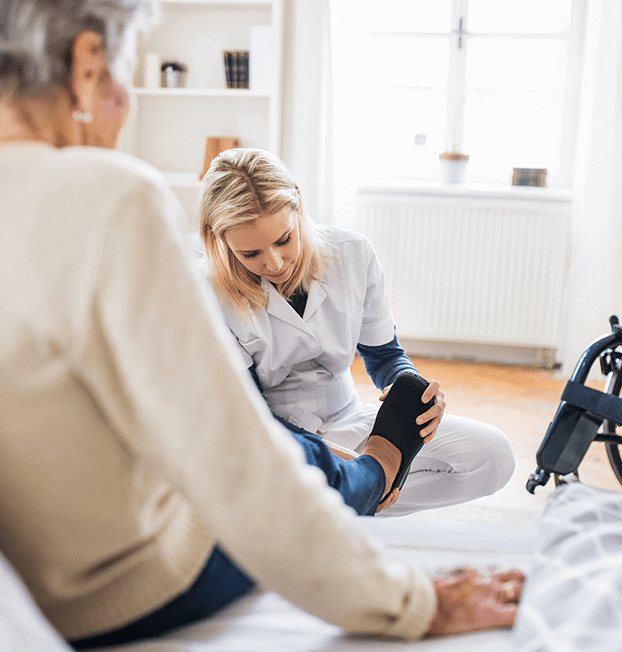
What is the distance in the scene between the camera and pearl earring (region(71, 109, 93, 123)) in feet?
1.78

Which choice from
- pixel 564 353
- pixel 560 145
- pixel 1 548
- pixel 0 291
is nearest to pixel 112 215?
pixel 0 291

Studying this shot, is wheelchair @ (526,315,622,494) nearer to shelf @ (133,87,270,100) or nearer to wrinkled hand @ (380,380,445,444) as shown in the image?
wrinkled hand @ (380,380,445,444)

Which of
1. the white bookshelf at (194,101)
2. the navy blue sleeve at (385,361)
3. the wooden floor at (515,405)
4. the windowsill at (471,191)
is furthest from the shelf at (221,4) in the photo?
the navy blue sleeve at (385,361)

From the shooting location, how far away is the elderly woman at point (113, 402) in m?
0.45

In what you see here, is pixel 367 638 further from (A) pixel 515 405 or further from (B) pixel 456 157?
(B) pixel 456 157

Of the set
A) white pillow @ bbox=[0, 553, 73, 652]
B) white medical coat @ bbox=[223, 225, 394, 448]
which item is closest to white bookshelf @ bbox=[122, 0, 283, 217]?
white medical coat @ bbox=[223, 225, 394, 448]

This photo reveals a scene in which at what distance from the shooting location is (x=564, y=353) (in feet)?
10.8

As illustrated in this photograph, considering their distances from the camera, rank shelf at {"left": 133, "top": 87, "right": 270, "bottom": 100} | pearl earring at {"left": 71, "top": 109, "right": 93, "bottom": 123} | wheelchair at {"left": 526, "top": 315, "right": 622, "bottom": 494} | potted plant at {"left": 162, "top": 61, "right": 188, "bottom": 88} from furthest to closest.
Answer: potted plant at {"left": 162, "top": 61, "right": 188, "bottom": 88} < shelf at {"left": 133, "top": 87, "right": 270, "bottom": 100} < wheelchair at {"left": 526, "top": 315, "right": 622, "bottom": 494} < pearl earring at {"left": 71, "top": 109, "right": 93, "bottom": 123}

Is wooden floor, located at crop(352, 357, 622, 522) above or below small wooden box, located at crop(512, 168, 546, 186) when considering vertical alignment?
below

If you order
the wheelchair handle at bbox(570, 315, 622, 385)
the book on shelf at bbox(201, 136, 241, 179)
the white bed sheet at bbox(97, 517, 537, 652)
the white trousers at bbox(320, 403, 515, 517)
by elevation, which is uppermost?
the book on shelf at bbox(201, 136, 241, 179)

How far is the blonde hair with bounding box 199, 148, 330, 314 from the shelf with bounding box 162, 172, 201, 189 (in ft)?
6.21

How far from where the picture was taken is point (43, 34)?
0.50m

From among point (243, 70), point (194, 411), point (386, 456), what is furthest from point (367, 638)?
point (243, 70)

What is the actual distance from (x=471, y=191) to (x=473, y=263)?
0.35m
